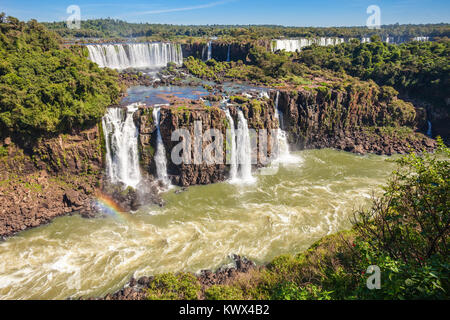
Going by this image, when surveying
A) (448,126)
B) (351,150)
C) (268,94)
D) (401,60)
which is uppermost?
(401,60)

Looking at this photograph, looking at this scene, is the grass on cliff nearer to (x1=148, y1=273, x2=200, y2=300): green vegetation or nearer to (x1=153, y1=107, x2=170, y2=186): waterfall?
(x1=148, y1=273, x2=200, y2=300): green vegetation

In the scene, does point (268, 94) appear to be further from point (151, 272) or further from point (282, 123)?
point (151, 272)

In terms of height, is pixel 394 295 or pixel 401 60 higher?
pixel 401 60

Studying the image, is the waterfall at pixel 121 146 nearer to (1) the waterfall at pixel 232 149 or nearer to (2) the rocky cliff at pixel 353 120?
(1) the waterfall at pixel 232 149

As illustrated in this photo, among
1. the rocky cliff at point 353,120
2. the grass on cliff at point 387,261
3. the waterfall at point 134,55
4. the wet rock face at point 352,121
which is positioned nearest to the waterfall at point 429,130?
the rocky cliff at point 353,120

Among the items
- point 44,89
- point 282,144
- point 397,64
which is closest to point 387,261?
point 282,144

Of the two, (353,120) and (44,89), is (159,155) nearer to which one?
(44,89)

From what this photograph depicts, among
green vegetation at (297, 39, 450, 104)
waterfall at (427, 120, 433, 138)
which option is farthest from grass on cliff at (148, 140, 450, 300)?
green vegetation at (297, 39, 450, 104)

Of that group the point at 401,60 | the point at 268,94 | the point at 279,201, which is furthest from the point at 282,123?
the point at 401,60
